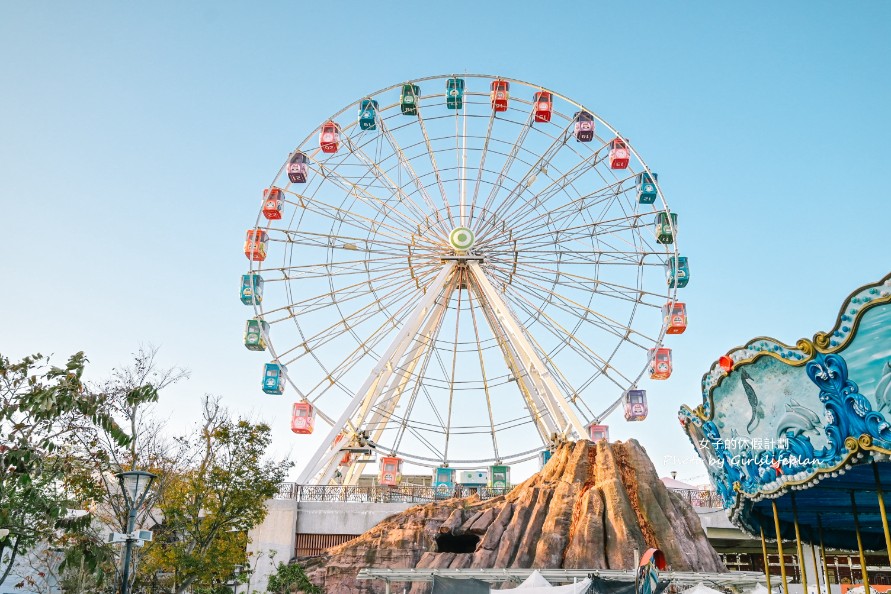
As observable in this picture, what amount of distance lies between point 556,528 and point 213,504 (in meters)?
8.34

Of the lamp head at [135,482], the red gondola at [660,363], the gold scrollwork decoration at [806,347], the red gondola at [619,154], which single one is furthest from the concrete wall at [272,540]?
the gold scrollwork decoration at [806,347]

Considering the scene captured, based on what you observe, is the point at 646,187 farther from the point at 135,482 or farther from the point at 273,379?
the point at 135,482

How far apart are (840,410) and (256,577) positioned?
811 inches

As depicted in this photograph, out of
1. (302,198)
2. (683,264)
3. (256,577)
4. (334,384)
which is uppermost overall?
(302,198)

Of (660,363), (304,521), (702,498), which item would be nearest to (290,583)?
(304,521)

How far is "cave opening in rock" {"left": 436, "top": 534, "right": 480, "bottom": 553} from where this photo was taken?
2228cm

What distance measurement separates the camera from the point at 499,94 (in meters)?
30.1

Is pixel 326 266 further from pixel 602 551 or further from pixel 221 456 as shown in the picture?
pixel 602 551

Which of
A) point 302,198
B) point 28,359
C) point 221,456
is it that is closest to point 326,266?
point 302,198

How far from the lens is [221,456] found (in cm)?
1905

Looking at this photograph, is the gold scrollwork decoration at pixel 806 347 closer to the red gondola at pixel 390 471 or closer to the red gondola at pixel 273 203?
the red gondola at pixel 390 471

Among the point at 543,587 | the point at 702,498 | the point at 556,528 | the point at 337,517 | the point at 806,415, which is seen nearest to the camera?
the point at 806,415

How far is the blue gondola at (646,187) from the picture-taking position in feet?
92.9

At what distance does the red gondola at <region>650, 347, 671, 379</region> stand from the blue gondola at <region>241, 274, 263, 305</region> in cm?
1382
